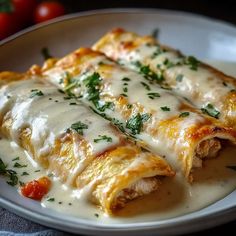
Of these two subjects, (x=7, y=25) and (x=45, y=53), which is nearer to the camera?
(x=45, y=53)

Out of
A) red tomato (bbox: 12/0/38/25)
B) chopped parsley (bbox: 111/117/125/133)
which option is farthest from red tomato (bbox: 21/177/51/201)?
red tomato (bbox: 12/0/38/25)

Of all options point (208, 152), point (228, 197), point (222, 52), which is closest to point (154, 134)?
point (208, 152)

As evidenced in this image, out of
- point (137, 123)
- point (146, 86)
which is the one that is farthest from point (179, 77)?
point (137, 123)

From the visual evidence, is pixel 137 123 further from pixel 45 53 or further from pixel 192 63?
pixel 45 53

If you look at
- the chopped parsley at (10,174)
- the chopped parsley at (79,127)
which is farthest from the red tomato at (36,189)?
the chopped parsley at (79,127)

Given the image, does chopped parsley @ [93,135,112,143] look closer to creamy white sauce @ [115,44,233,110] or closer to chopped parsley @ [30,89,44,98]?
chopped parsley @ [30,89,44,98]

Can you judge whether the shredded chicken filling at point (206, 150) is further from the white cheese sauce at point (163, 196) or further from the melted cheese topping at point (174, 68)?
the melted cheese topping at point (174, 68)
